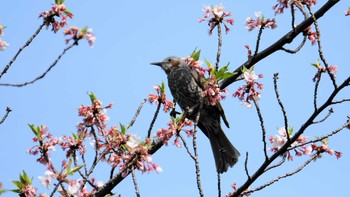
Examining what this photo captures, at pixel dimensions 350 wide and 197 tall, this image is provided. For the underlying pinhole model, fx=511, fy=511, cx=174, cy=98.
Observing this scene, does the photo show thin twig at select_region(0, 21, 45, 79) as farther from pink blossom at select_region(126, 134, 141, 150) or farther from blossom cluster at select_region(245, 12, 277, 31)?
blossom cluster at select_region(245, 12, 277, 31)

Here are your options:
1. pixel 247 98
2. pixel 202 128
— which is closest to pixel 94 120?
pixel 247 98

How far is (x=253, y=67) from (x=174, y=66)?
284cm

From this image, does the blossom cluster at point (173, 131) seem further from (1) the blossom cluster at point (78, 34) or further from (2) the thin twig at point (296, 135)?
(1) the blossom cluster at point (78, 34)

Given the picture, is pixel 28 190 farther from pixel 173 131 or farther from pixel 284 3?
pixel 284 3

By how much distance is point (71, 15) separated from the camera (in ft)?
14.0

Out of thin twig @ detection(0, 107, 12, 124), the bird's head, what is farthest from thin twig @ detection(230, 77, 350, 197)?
the bird's head

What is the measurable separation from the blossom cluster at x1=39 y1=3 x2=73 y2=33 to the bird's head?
315cm

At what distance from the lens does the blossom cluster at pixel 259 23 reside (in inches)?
193

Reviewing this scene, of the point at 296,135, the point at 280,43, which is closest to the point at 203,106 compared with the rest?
the point at 280,43

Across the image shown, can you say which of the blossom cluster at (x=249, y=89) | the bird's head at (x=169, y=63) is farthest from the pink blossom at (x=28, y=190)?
the bird's head at (x=169, y=63)

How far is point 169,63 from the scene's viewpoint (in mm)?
7363

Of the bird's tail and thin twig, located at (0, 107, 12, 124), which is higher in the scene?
the bird's tail

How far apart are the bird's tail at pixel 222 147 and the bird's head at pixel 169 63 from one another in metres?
0.96

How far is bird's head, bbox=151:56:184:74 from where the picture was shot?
729 centimetres
